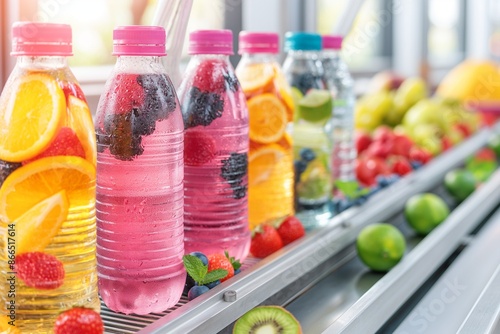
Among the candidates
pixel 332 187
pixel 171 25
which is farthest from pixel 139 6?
pixel 171 25

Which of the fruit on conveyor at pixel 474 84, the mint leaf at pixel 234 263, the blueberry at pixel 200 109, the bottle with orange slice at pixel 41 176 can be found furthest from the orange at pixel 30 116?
the fruit on conveyor at pixel 474 84

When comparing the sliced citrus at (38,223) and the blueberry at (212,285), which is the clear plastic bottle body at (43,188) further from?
the blueberry at (212,285)

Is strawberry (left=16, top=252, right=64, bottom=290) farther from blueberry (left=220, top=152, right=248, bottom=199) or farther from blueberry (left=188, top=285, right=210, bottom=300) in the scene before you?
blueberry (left=220, top=152, right=248, bottom=199)

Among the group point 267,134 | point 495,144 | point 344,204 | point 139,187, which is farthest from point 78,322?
point 495,144

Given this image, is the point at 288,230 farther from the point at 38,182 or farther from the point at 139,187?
the point at 38,182

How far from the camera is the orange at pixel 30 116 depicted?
81 cm

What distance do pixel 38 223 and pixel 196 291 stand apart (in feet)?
0.87

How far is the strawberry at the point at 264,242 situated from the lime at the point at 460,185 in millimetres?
874

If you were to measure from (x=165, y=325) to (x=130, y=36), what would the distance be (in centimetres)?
36

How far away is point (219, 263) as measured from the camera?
1033 mm

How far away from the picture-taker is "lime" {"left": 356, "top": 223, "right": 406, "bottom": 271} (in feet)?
4.26

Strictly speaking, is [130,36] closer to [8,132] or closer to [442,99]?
[8,132]

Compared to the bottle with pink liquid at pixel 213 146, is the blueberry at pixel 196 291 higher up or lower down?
lower down

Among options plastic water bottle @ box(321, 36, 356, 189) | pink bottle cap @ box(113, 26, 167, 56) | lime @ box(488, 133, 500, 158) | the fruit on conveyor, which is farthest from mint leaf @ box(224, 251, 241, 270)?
the fruit on conveyor
